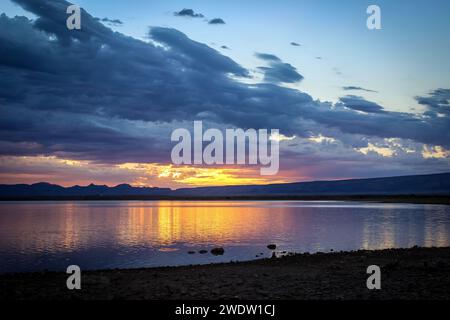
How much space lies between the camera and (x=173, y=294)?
14.6m

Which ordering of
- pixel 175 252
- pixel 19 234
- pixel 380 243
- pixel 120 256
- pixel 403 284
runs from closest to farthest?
pixel 403 284
pixel 120 256
pixel 175 252
pixel 380 243
pixel 19 234

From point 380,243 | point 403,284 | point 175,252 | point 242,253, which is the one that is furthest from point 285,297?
point 380,243

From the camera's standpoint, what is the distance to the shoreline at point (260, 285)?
14.2 m

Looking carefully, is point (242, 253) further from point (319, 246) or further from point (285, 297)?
point (285, 297)

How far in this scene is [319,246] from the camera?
37344 mm

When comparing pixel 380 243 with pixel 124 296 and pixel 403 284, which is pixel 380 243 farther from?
pixel 124 296

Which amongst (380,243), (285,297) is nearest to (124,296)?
(285,297)

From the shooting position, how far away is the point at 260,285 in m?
16.0

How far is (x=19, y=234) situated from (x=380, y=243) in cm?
4225

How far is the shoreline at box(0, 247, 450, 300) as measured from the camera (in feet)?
46.5
